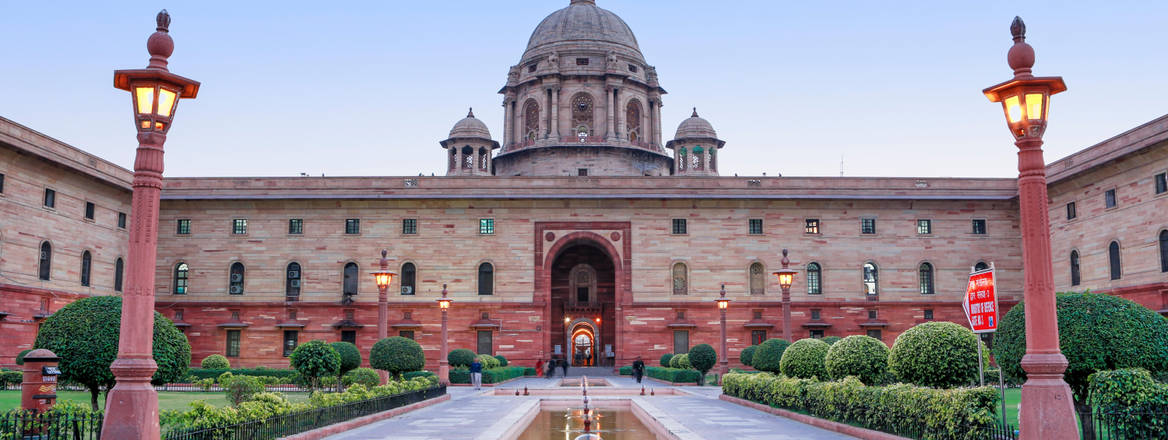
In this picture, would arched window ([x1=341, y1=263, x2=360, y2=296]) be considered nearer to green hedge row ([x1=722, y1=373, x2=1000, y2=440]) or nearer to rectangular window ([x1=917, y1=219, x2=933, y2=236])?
green hedge row ([x1=722, y1=373, x2=1000, y2=440])

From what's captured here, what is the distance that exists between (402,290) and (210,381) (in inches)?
641

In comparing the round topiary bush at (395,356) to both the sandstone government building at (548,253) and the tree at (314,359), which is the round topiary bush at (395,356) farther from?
the sandstone government building at (548,253)

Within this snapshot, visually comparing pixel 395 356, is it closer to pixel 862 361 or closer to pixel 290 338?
pixel 862 361

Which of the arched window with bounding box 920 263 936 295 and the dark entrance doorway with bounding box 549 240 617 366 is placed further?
the dark entrance doorway with bounding box 549 240 617 366

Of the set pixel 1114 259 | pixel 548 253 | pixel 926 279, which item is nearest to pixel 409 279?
pixel 548 253

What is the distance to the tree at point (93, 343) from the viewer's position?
16047 millimetres

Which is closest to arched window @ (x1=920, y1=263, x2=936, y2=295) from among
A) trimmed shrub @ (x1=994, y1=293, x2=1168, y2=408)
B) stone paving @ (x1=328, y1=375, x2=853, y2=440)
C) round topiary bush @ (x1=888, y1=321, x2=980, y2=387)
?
stone paving @ (x1=328, y1=375, x2=853, y2=440)

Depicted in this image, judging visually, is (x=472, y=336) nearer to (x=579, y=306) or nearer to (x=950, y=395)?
(x=579, y=306)

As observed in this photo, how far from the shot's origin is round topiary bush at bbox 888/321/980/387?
49.6 ft

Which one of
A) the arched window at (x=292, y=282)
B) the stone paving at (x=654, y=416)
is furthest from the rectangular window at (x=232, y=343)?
the stone paving at (x=654, y=416)

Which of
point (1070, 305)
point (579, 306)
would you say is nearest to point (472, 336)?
point (579, 306)

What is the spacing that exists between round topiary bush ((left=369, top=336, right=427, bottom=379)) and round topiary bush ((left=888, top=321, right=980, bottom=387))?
1641cm

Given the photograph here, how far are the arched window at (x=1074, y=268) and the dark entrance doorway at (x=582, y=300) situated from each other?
21627mm

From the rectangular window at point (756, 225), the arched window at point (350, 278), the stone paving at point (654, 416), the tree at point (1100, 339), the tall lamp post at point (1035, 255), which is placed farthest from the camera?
the rectangular window at point (756, 225)
